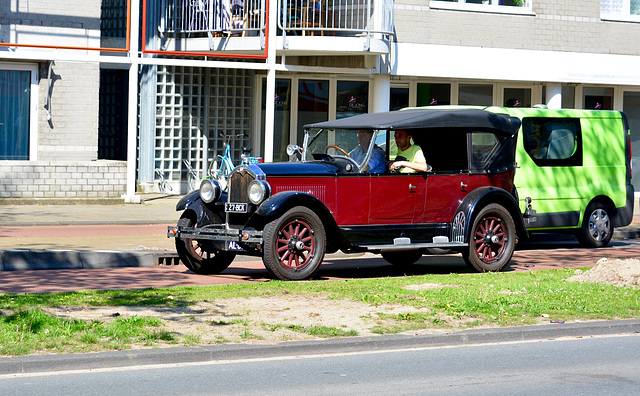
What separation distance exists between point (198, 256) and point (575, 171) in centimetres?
692

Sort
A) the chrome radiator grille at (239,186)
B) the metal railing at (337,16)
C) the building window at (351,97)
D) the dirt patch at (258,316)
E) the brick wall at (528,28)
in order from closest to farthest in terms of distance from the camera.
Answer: the dirt patch at (258,316) < the chrome radiator grille at (239,186) < the metal railing at (337,16) < the brick wall at (528,28) < the building window at (351,97)

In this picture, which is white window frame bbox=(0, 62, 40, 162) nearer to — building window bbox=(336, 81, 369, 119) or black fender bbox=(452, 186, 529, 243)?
building window bbox=(336, 81, 369, 119)

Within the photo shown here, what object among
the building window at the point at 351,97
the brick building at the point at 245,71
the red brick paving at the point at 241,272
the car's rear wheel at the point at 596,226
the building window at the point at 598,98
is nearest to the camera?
the red brick paving at the point at 241,272

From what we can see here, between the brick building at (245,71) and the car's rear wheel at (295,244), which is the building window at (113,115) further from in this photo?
the car's rear wheel at (295,244)

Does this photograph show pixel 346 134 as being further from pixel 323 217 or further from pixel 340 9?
pixel 340 9

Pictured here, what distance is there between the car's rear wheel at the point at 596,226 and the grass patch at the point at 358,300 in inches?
165

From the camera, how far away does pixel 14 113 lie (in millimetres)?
20953

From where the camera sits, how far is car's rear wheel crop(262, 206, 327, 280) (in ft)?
36.4

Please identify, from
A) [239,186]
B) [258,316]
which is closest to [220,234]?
[239,186]

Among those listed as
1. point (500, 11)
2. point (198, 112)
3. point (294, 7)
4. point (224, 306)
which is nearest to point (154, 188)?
point (198, 112)

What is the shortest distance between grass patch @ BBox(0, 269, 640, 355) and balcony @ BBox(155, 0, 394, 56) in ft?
31.1

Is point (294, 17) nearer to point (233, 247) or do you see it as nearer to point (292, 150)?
point (292, 150)

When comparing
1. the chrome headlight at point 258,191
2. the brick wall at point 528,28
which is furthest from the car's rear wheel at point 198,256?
the brick wall at point 528,28

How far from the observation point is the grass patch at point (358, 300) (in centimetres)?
784
